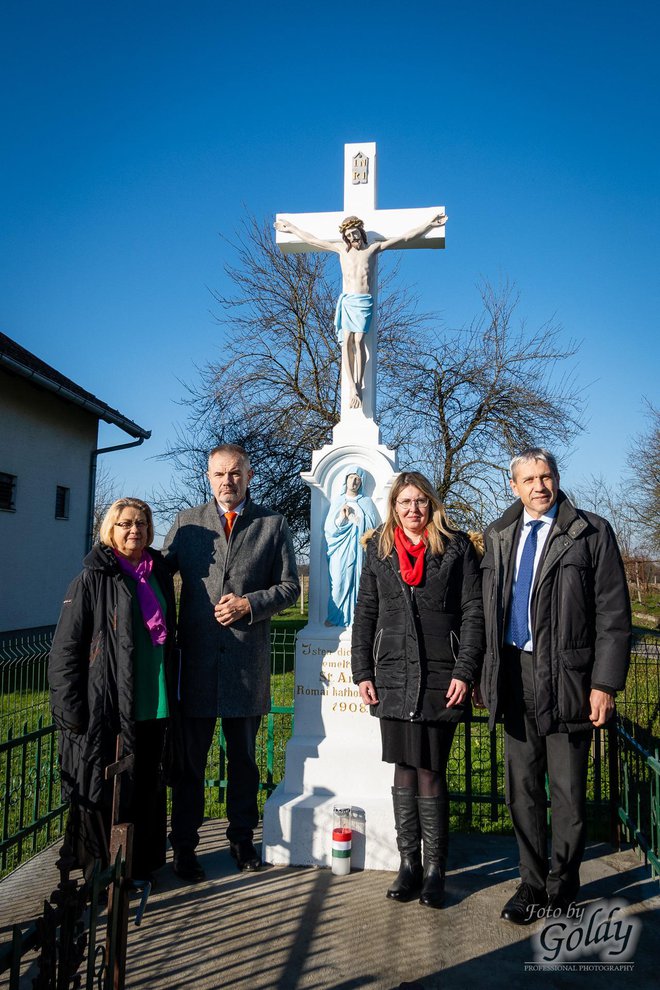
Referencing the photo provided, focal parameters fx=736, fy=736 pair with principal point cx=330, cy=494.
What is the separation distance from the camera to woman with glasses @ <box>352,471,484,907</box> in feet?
11.3

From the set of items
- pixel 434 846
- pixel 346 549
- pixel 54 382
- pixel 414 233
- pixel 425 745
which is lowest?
pixel 434 846

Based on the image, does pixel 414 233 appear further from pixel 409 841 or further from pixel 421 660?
pixel 409 841

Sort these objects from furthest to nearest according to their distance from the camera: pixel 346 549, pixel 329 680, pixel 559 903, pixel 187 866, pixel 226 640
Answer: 1. pixel 346 549
2. pixel 329 680
3. pixel 226 640
4. pixel 187 866
5. pixel 559 903

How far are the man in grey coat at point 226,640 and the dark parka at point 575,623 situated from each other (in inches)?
50.2

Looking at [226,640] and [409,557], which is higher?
[409,557]

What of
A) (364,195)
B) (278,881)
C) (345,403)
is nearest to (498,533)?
(345,403)

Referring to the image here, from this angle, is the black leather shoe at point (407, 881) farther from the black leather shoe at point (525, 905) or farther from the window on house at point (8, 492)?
the window on house at point (8, 492)

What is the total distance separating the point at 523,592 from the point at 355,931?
1644 millimetres

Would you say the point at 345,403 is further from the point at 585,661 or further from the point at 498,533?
the point at 585,661

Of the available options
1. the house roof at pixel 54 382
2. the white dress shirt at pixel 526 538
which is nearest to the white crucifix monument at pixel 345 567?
the white dress shirt at pixel 526 538

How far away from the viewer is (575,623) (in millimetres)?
3184

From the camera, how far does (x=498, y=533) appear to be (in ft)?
11.5

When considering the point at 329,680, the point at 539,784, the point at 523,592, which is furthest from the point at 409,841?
the point at 523,592

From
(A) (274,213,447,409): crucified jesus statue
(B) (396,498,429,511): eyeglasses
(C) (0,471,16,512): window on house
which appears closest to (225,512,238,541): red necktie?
(B) (396,498,429,511): eyeglasses
